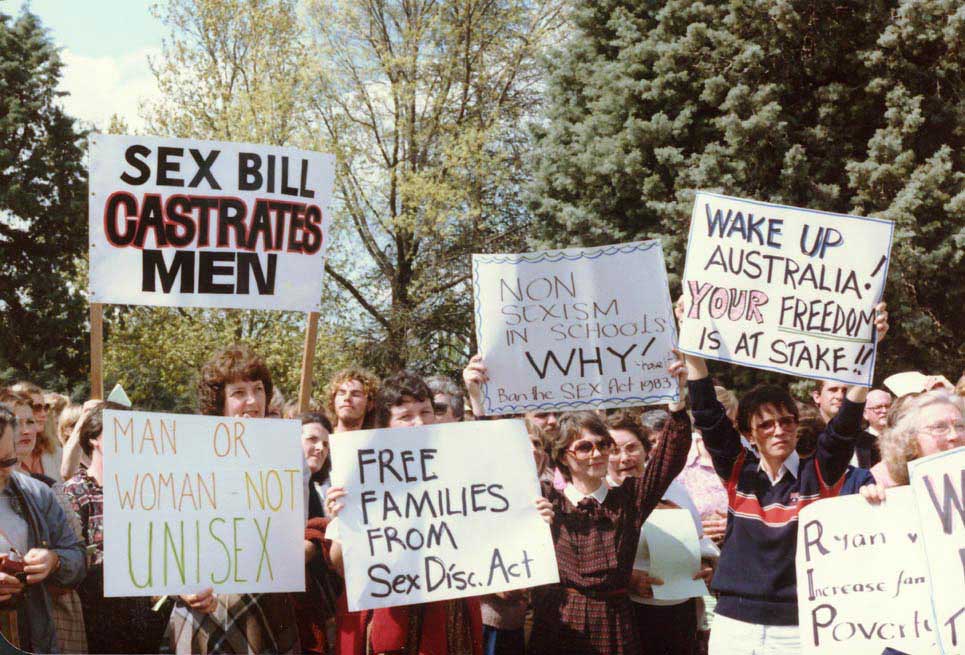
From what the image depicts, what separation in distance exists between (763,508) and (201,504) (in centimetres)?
226

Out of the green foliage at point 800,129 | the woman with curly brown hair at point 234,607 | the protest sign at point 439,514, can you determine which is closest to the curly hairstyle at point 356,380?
the woman with curly brown hair at point 234,607

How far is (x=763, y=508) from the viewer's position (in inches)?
165

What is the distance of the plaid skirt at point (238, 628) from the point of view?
410cm

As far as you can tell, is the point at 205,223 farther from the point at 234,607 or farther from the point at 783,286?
the point at 783,286

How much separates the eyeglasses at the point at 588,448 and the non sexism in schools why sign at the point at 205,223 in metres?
1.38

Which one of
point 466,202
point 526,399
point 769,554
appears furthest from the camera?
point 466,202

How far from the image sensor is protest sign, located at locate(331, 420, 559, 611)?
4.21m

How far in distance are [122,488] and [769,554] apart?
2.57m

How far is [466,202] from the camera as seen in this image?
23.1 m

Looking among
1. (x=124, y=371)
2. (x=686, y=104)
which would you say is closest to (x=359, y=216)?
(x=124, y=371)

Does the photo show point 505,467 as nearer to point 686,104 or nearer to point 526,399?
point 526,399

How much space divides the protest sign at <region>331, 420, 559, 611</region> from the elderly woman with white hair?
137cm

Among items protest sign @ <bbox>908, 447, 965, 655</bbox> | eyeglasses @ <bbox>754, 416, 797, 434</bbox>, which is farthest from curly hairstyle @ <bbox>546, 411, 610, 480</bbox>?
protest sign @ <bbox>908, 447, 965, 655</bbox>

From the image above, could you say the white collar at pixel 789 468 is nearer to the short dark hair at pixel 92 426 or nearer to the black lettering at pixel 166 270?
the black lettering at pixel 166 270
